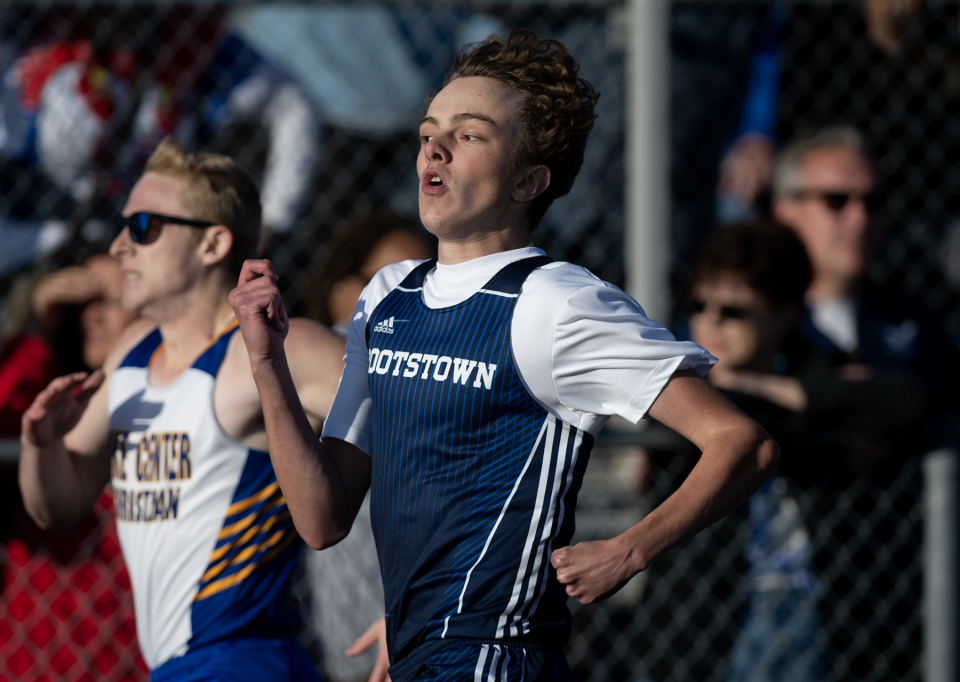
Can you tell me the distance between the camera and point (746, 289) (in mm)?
3346

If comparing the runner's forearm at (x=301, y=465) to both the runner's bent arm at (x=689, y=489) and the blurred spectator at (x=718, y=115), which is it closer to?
the runner's bent arm at (x=689, y=489)

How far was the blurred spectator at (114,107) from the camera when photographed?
414 centimetres

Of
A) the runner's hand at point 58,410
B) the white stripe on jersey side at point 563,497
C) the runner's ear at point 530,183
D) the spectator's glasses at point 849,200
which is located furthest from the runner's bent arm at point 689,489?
the spectator's glasses at point 849,200

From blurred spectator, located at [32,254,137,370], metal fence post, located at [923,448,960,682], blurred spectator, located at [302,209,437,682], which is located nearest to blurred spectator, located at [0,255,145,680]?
blurred spectator, located at [32,254,137,370]

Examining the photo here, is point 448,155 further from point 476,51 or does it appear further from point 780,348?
point 780,348

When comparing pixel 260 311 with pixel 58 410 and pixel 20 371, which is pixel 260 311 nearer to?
pixel 58 410

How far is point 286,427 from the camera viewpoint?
178cm

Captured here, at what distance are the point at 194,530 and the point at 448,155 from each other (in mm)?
1061

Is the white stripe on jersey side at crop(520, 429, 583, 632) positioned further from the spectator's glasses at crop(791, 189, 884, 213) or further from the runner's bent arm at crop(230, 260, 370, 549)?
the spectator's glasses at crop(791, 189, 884, 213)

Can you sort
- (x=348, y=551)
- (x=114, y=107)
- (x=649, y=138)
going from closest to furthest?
1. (x=348, y=551)
2. (x=649, y=138)
3. (x=114, y=107)

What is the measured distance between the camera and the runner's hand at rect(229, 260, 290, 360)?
1724mm

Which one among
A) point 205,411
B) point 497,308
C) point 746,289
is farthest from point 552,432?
point 746,289

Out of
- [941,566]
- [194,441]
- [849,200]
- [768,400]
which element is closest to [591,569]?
[194,441]

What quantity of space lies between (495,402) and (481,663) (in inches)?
16.7
